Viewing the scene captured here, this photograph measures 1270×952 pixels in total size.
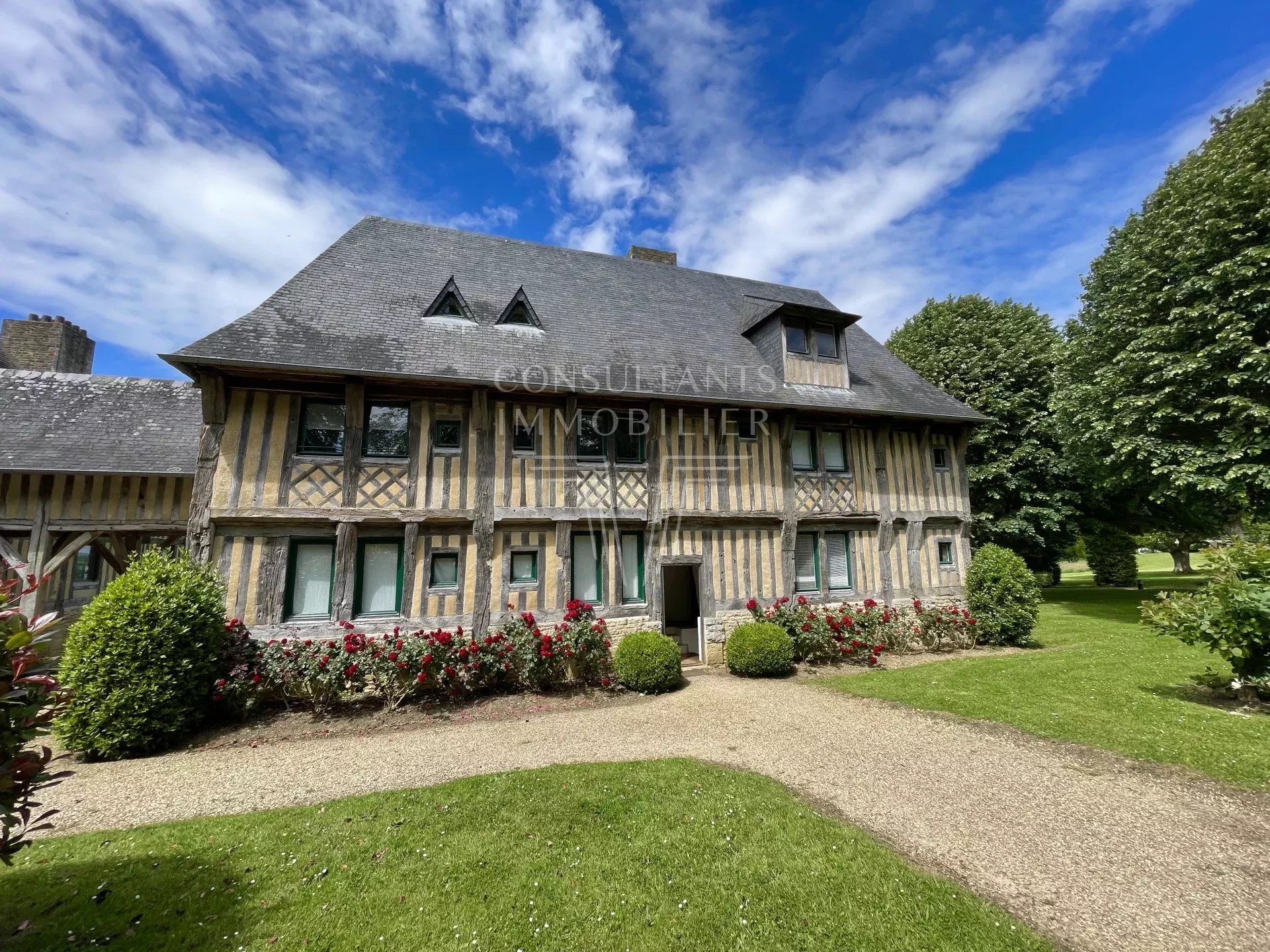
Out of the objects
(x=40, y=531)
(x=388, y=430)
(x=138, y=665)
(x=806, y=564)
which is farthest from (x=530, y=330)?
(x=40, y=531)

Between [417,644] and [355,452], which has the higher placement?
[355,452]

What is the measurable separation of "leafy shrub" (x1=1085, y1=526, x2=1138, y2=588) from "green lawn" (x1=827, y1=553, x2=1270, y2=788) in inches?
440

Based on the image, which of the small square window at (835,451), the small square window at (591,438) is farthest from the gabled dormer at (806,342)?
the small square window at (591,438)

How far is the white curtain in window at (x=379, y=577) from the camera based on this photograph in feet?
25.5

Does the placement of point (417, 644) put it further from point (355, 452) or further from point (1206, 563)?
point (1206, 563)

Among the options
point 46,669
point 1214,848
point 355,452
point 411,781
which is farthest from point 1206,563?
point 46,669

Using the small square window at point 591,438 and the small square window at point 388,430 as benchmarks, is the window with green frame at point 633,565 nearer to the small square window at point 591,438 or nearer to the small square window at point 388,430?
the small square window at point 591,438

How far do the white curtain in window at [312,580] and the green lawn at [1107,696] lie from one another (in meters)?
7.73

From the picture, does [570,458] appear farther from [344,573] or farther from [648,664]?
[344,573]

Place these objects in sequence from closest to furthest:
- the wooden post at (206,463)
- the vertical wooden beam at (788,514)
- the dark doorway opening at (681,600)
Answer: the wooden post at (206,463) → the vertical wooden beam at (788,514) → the dark doorway opening at (681,600)

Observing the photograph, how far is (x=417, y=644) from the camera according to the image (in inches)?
275

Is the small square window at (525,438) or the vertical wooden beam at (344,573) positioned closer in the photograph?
the vertical wooden beam at (344,573)

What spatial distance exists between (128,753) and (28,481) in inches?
273

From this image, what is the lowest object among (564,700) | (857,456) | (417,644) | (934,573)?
(564,700)
